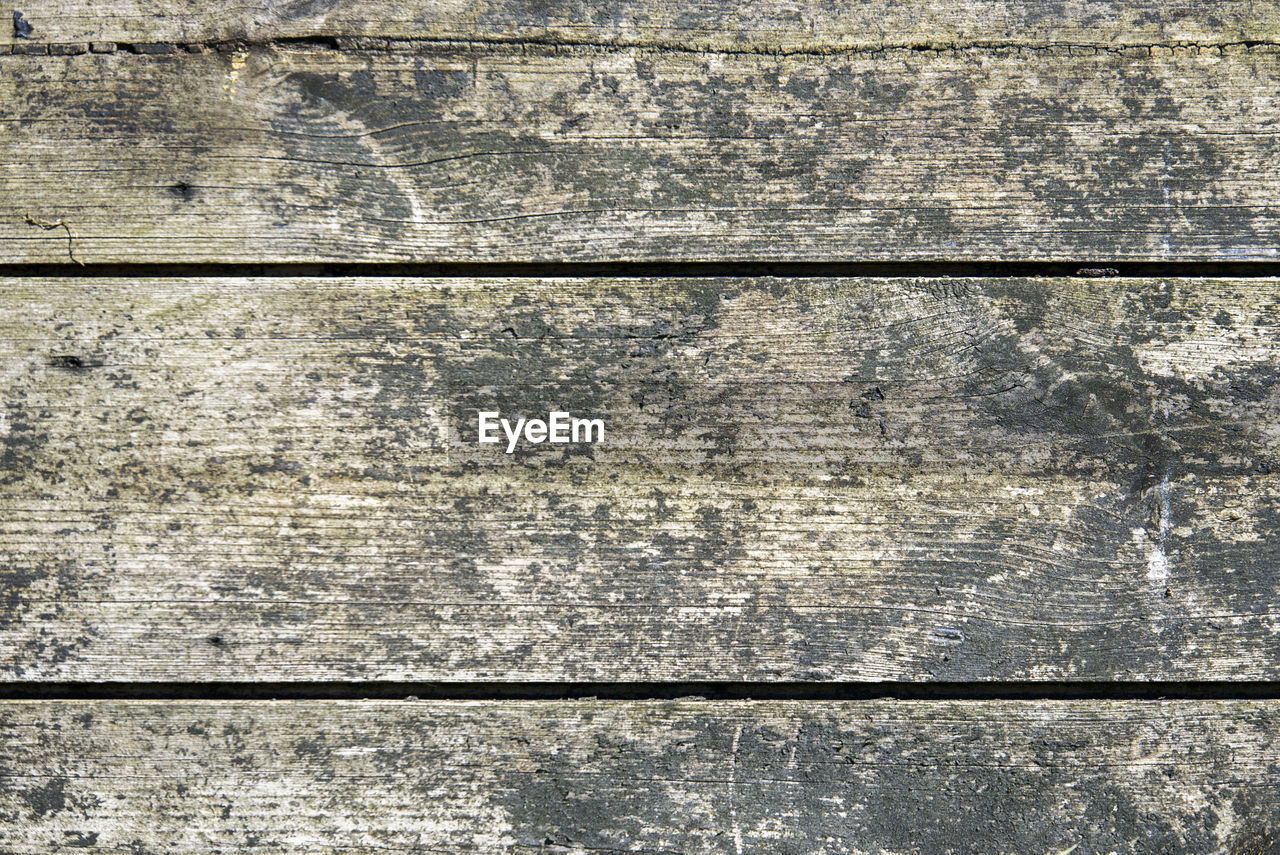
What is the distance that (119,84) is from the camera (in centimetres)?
86

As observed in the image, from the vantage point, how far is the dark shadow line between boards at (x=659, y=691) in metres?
0.85

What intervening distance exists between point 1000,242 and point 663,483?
18.7 inches

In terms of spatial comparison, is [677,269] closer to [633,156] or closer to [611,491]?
[633,156]

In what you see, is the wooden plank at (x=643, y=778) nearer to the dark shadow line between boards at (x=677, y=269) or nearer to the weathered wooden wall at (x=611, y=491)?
the weathered wooden wall at (x=611, y=491)

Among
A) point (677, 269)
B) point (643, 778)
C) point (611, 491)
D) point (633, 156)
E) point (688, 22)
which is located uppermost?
point (688, 22)

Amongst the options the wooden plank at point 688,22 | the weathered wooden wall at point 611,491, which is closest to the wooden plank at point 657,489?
the weathered wooden wall at point 611,491

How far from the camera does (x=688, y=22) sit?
0.87 meters

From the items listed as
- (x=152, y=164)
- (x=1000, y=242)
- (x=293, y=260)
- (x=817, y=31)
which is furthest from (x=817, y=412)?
(x=152, y=164)

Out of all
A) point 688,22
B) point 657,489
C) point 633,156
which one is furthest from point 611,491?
point 688,22

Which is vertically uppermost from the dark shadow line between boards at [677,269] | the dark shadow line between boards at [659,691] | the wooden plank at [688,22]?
the wooden plank at [688,22]

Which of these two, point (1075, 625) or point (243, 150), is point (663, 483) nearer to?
point (1075, 625)

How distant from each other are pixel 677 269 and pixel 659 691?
1.59ft

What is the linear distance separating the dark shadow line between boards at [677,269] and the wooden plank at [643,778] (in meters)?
0.49

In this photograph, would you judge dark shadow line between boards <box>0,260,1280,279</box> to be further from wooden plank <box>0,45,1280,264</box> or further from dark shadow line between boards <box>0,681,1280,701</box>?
dark shadow line between boards <box>0,681,1280,701</box>
